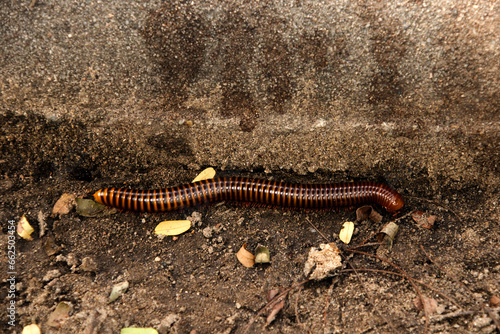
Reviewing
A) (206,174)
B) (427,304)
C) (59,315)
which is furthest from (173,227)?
(427,304)

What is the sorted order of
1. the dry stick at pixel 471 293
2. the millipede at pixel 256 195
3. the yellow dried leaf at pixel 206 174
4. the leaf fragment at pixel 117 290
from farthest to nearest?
1. the yellow dried leaf at pixel 206 174
2. the millipede at pixel 256 195
3. the leaf fragment at pixel 117 290
4. the dry stick at pixel 471 293

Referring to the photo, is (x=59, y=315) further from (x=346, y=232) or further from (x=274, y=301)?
(x=346, y=232)

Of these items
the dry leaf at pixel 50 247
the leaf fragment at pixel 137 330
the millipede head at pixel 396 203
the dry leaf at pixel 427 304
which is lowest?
the leaf fragment at pixel 137 330

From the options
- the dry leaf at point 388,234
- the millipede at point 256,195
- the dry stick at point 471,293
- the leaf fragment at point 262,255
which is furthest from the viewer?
the millipede at point 256,195

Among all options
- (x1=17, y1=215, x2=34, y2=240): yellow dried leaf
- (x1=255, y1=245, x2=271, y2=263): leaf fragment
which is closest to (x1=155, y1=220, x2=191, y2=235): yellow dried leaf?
(x1=255, y1=245, x2=271, y2=263): leaf fragment

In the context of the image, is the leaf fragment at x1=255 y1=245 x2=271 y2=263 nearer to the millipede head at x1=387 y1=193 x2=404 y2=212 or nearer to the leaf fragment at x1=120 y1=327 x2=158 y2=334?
the leaf fragment at x1=120 y1=327 x2=158 y2=334

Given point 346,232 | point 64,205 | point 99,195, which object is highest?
point 99,195

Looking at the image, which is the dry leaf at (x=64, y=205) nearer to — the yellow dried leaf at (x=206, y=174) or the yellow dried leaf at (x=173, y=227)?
the yellow dried leaf at (x=173, y=227)

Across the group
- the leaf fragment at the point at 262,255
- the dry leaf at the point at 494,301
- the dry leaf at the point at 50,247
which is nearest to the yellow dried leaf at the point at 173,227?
the leaf fragment at the point at 262,255
